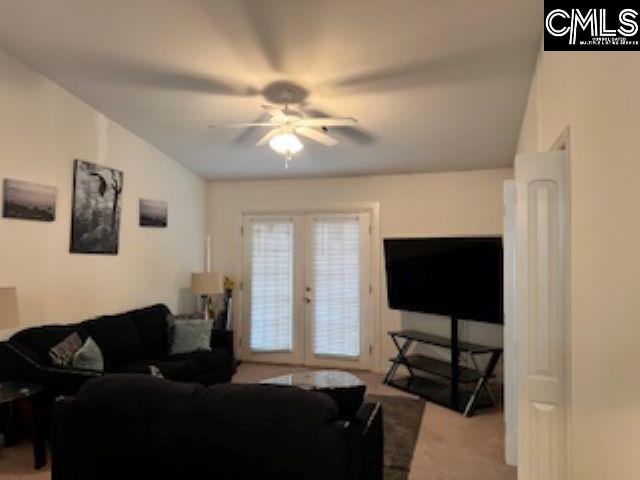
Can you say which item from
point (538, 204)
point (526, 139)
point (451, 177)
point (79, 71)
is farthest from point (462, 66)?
point (79, 71)

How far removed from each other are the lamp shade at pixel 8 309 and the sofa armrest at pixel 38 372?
444 millimetres

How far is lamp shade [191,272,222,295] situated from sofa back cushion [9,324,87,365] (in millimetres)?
1866

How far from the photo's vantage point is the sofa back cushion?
11.8 feet

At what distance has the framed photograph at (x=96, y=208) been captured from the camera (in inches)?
173

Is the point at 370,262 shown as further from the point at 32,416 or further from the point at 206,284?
the point at 32,416

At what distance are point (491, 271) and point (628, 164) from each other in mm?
3202

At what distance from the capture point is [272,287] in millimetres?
6320

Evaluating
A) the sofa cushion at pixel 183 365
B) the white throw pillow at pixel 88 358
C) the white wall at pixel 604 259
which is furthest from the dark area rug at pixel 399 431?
the white throw pillow at pixel 88 358

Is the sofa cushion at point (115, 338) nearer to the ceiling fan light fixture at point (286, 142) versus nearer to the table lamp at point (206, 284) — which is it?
the table lamp at point (206, 284)

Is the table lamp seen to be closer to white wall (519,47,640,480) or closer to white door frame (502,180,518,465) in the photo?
white door frame (502,180,518,465)

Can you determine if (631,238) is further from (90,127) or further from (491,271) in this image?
(90,127)

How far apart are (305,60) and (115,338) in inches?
121

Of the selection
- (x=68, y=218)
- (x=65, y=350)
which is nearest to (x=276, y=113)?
(x=68, y=218)

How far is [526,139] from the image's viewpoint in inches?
151
